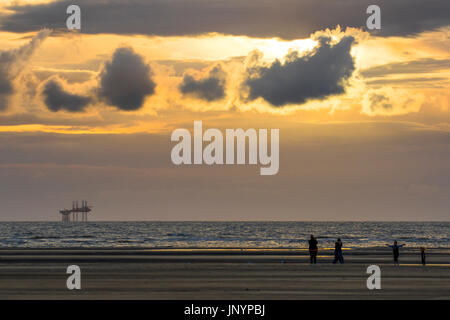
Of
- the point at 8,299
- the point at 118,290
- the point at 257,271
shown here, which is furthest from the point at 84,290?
the point at 257,271

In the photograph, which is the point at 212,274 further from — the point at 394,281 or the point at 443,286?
the point at 443,286

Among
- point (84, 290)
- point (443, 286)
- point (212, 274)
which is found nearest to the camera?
point (84, 290)

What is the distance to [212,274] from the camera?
152 feet

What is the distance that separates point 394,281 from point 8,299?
20.1 metres
